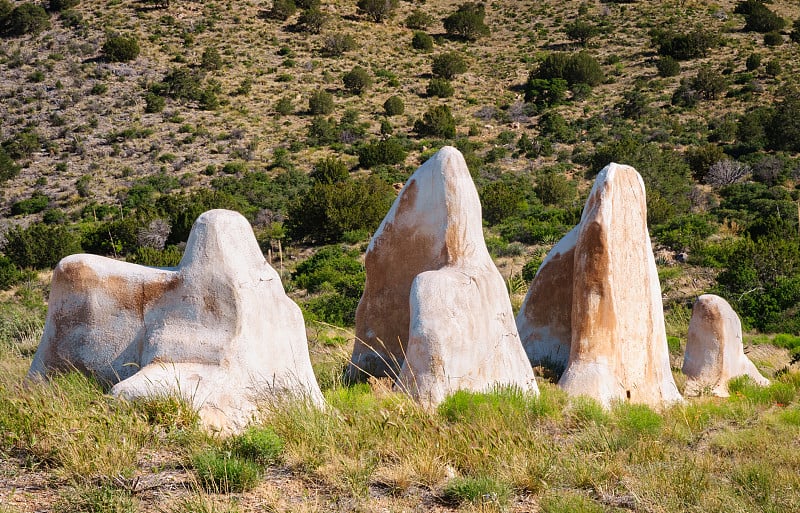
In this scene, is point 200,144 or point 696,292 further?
point 200,144

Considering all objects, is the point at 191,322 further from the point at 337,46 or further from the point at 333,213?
the point at 337,46

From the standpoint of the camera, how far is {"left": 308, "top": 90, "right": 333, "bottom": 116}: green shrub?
39.2 meters

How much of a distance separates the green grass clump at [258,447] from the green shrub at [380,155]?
96.9 feet

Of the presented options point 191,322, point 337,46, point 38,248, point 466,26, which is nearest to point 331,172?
point 38,248

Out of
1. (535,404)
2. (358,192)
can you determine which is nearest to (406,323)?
(535,404)

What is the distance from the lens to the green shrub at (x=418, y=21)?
52.5 meters

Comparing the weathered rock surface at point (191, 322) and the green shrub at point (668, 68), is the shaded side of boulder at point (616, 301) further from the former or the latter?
the green shrub at point (668, 68)

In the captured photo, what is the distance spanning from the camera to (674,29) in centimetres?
4778

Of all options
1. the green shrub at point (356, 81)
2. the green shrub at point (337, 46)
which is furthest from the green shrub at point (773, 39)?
the green shrub at point (337, 46)

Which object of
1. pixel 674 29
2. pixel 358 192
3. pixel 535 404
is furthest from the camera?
pixel 674 29

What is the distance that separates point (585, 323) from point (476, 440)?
3.11m

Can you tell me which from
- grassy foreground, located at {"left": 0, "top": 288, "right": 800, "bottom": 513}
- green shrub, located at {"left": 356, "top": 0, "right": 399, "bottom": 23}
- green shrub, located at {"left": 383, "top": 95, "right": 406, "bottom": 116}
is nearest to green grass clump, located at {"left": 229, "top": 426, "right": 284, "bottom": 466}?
grassy foreground, located at {"left": 0, "top": 288, "right": 800, "bottom": 513}

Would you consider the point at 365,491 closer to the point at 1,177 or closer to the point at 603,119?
the point at 1,177

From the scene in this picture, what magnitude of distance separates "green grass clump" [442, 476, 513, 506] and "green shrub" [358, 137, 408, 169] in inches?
1175
